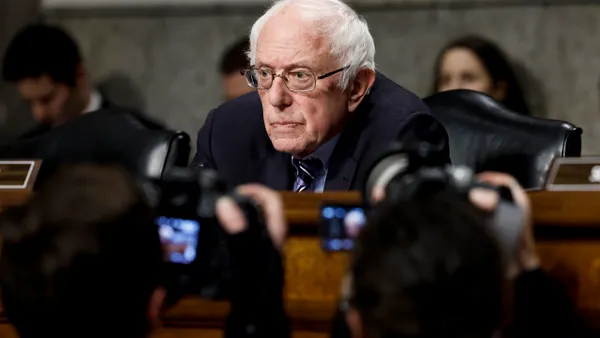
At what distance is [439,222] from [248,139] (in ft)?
3.95

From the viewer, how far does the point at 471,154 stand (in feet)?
8.13

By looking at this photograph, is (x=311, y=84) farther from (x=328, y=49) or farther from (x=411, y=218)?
(x=411, y=218)

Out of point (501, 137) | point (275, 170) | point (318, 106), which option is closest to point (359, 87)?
point (318, 106)

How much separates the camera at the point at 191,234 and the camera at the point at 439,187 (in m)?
0.21

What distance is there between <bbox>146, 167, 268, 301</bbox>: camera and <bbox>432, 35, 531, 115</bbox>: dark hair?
2.27 meters

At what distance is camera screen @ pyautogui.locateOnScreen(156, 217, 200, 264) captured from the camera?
1433mm

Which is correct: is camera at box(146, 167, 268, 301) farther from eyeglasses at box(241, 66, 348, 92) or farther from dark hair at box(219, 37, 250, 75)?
dark hair at box(219, 37, 250, 75)

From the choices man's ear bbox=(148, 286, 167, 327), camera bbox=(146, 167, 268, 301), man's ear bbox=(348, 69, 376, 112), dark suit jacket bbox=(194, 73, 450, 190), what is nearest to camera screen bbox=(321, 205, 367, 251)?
camera bbox=(146, 167, 268, 301)

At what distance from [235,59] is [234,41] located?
1.10 feet

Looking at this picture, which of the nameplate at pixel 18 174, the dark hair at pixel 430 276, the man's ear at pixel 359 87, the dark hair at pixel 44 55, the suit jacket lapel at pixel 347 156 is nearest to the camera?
the dark hair at pixel 430 276

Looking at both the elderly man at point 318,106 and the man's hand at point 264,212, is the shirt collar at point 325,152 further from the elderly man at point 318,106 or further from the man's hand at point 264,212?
the man's hand at point 264,212

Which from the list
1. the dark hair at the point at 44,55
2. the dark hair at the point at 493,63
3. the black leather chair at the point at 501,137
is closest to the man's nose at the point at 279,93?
the black leather chair at the point at 501,137

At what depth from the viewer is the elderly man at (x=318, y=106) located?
2.18 metres

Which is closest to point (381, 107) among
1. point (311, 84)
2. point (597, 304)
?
point (311, 84)
